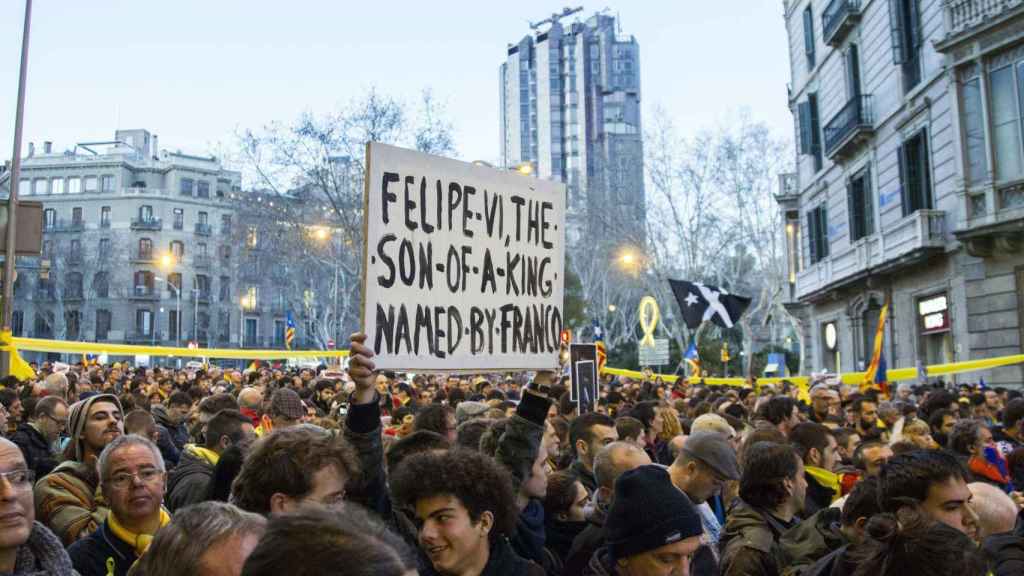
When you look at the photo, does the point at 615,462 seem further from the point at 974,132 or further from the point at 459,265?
the point at 974,132

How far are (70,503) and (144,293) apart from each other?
77532 millimetres

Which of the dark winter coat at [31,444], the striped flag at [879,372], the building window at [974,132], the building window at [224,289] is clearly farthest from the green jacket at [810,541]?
the building window at [224,289]

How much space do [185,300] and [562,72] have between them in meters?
63.5

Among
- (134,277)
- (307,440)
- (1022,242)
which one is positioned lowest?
(307,440)

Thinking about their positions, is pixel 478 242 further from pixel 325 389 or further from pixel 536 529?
pixel 325 389

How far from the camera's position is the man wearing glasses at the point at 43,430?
711cm

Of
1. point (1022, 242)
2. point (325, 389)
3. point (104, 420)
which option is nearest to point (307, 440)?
point (104, 420)

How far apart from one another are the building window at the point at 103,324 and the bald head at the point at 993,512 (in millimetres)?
78966

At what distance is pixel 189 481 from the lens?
4941mm

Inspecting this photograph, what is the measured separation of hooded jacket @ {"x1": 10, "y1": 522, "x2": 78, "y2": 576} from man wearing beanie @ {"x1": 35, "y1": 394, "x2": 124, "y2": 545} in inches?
43.5

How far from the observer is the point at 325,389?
1451 cm

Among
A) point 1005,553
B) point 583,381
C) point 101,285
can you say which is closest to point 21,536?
point 1005,553

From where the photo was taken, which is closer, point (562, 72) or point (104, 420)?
point (104, 420)

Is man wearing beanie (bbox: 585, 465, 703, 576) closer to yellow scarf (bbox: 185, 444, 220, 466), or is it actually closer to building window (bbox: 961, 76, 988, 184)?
yellow scarf (bbox: 185, 444, 220, 466)
